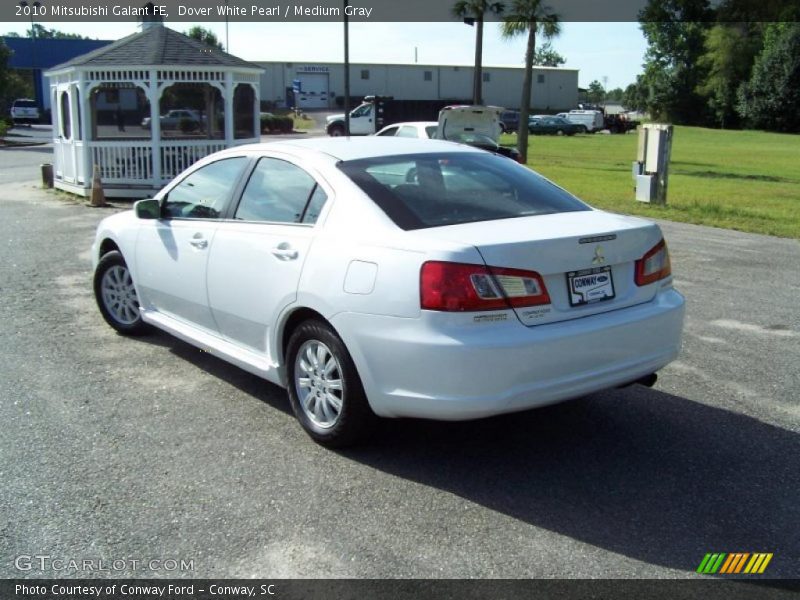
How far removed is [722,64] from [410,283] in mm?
86828

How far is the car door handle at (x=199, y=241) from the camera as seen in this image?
5.54 metres

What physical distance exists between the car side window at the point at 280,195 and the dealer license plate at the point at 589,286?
4.92ft

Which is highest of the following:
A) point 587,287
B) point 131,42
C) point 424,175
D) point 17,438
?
point 131,42

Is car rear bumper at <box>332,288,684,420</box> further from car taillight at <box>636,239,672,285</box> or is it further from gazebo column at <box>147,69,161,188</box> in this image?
gazebo column at <box>147,69,161,188</box>

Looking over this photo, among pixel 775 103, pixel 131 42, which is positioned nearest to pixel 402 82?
pixel 775 103

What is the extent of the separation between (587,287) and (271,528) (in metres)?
1.94

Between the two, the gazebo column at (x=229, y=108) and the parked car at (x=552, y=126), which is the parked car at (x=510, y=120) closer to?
the parked car at (x=552, y=126)

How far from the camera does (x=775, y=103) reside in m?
72.1

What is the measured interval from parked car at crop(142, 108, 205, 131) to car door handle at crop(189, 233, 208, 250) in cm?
1629

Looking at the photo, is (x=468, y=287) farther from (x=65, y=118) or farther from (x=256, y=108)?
(x=65, y=118)

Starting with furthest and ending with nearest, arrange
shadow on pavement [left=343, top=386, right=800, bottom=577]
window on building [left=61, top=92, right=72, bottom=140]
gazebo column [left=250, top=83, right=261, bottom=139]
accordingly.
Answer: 1. gazebo column [left=250, top=83, right=261, bottom=139]
2. window on building [left=61, top=92, right=72, bottom=140]
3. shadow on pavement [left=343, top=386, right=800, bottom=577]

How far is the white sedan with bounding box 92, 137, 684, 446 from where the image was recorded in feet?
13.2

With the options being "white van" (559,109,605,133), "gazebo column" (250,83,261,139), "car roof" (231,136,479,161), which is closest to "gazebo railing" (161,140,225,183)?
"gazebo column" (250,83,261,139)

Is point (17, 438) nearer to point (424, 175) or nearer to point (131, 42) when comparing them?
point (424, 175)
